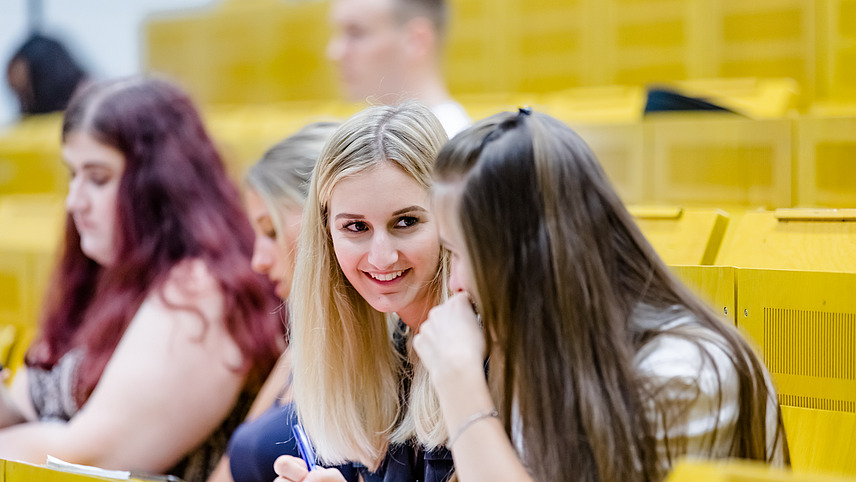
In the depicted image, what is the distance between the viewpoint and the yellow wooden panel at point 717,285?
4.12 ft

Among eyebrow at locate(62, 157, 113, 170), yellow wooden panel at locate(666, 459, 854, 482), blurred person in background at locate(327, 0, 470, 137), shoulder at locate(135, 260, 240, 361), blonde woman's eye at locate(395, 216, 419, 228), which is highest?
blurred person in background at locate(327, 0, 470, 137)

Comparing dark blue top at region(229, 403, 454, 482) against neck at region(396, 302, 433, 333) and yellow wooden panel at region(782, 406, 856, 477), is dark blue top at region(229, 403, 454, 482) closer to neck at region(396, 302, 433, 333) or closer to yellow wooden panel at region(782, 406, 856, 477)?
neck at region(396, 302, 433, 333)

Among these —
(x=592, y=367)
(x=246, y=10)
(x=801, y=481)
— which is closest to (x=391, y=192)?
(x=592, y=367)

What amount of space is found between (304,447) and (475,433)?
0.39 m

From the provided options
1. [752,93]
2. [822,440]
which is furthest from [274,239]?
[752,93]

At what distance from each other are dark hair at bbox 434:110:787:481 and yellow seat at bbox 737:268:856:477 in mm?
374

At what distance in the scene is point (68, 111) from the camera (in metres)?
1.74

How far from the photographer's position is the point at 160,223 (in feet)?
5.73

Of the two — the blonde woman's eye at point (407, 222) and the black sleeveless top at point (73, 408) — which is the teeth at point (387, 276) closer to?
the blonde woman's eye at point (407, 222)

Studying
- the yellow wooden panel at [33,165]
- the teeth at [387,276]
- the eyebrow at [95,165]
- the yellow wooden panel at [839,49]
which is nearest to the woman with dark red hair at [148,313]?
the eyebrow at [95,165]

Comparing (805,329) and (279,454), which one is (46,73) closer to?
(279,454)

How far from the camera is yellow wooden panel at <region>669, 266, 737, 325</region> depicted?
1257 mm

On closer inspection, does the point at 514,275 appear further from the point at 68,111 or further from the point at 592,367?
the point at 68,111

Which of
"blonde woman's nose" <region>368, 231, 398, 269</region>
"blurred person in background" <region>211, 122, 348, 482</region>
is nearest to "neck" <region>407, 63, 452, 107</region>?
"blurred person in background" <region>211, 122, 348, 482</region>
